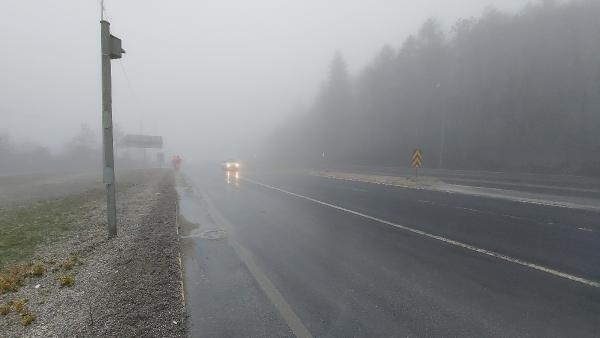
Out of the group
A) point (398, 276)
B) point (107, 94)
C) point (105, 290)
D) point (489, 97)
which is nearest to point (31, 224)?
point (107, 94)

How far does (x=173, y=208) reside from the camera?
1375 centimetres

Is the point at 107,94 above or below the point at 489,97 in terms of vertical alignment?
below

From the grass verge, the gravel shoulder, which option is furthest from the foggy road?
the grass verge

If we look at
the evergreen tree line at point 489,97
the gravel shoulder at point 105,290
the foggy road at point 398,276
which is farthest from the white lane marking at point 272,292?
the evergreen tree line at point 489,97

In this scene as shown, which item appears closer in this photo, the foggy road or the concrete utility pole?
the foggy road

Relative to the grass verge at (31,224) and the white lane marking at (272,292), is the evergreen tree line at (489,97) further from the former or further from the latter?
the grass verge at (31,224)

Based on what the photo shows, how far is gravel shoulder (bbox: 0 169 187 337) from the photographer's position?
14.1 ft

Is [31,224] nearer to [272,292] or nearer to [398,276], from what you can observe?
[272,292]

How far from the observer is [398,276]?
233 inches

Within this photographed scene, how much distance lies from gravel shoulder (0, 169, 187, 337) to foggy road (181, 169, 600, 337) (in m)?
0.38

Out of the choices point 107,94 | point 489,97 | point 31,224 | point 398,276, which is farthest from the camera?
point 489,97

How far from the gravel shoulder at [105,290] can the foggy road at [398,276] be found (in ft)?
1.25

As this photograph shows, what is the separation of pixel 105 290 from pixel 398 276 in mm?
4594

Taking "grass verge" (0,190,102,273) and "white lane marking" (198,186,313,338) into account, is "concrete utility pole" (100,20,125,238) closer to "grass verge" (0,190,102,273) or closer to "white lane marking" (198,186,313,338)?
"grass verge" (0,190,102,273)
